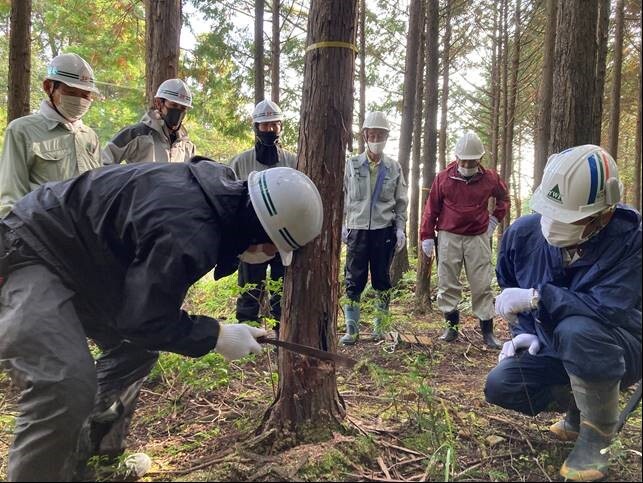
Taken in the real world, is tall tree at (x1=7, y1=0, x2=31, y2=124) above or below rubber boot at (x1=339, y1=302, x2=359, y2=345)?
above

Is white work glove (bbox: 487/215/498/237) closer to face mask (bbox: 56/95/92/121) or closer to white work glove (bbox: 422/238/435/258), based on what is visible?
white work glove (bbox: 422/238/435/258)

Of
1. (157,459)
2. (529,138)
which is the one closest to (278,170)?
(157,459)

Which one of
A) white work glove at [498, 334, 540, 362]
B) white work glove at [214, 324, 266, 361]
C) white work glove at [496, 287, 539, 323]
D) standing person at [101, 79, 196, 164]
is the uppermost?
standing person at [101, 79, 196, 164]

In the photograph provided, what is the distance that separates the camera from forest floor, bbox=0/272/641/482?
242cm

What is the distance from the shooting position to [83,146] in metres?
3.81

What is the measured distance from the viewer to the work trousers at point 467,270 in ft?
17.5

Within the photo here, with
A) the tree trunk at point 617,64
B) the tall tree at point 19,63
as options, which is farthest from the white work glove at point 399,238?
the tree trunk at point 617,64

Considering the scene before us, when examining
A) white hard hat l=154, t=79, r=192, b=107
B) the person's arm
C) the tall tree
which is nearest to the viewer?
the person's arm

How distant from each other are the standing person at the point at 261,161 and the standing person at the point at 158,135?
66 centimetres

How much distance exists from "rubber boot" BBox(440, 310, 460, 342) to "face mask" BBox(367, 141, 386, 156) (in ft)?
6.73

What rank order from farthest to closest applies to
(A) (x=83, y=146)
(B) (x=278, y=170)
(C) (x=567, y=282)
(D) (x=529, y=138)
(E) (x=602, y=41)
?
(D) (x=529, y=138), (E) (x=602, y=41), (A) (x=83, y=146), (C) (x=567, y=282), (B) (x=278, y=170)

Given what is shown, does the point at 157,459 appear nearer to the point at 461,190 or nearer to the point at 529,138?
the point at 461,190

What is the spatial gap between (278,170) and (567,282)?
1.76 metres

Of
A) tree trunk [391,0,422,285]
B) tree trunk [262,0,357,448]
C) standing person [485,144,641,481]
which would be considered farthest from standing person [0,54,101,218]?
tree trunk [391,0,422,285]
